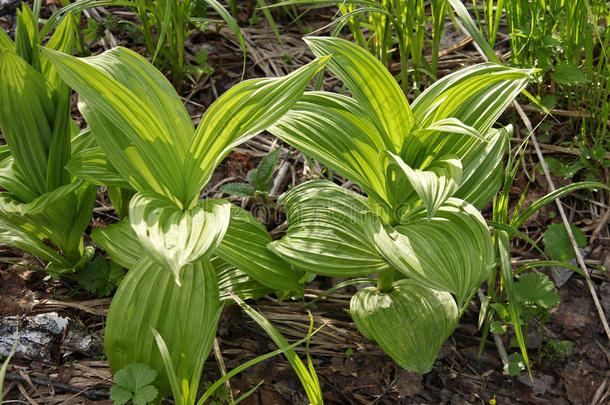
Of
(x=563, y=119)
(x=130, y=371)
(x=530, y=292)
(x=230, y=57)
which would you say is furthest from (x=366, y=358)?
(x=230, y=57)

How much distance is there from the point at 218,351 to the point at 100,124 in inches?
28.6

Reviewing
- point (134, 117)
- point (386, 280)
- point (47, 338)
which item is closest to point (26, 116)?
point (134, 117)

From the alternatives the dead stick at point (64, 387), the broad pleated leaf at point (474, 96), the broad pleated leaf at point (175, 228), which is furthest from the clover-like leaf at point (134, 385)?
the broad pleated leaf at point (474, 96)

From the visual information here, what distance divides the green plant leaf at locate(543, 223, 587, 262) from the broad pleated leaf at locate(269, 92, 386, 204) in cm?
73

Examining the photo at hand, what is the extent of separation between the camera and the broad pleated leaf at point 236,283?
164 cm

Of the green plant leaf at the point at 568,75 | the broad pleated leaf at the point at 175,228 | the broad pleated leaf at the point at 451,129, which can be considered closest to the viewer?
the broad pleated leaf at the point at 175,228

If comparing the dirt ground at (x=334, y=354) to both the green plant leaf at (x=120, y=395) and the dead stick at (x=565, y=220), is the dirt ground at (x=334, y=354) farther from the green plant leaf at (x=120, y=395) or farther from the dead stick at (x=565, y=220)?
the green plant leaf at (x=120, y=395)

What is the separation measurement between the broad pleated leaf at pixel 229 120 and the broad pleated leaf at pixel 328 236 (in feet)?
0.88

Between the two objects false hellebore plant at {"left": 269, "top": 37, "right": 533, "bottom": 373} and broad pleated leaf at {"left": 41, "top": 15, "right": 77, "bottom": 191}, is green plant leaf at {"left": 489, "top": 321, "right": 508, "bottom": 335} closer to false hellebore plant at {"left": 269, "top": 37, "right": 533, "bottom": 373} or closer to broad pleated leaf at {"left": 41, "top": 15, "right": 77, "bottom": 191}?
false hellebore plant at {"left": 269, "top": 37, "right": 533, "bottom": 373}

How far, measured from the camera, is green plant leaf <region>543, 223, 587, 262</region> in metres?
1.86

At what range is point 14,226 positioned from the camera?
5.44ft

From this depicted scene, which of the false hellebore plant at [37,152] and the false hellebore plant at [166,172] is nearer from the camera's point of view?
the false hellebore plant at [166,172]

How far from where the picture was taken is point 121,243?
1.63 metres

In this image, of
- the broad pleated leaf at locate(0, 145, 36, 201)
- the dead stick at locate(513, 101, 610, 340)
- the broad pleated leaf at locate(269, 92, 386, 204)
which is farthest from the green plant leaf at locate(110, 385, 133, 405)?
the dead stick at locate(513, 101, 610, 340)
